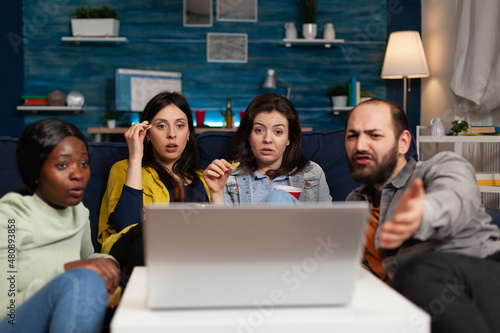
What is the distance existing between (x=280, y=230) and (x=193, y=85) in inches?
157

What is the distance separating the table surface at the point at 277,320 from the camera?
818 mm

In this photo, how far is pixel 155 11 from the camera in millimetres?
4609

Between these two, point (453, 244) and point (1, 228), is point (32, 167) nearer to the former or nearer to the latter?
point (1, 228)

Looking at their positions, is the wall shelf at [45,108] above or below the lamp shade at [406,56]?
below

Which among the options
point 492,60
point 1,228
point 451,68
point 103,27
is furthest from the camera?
point 103,27

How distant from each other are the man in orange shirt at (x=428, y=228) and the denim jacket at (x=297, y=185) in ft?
1.88

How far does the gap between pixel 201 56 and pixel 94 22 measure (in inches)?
39.2

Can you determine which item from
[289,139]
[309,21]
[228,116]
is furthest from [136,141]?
[309,21]

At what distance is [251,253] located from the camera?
0.84 m

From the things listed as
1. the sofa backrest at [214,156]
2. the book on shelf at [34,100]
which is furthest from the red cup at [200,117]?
the sofa backrest at [214,156]

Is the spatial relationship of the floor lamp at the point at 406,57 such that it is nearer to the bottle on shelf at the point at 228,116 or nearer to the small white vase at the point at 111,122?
the bottle on shelf at the point at 228,116

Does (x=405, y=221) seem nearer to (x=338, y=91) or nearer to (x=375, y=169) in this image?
(x=375, y=169)

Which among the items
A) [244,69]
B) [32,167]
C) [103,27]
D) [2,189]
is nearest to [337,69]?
[244,69]

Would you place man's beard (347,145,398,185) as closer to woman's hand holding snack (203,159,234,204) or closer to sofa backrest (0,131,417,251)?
woman's hand holding snack (203,159,234,204)
